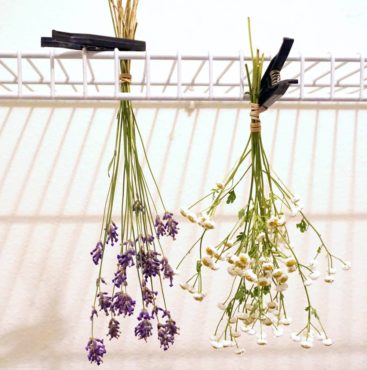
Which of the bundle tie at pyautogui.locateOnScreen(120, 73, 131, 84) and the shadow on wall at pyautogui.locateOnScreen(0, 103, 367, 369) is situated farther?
the shadow on wall at pyautogui.locateOnScreen(0, 103, 367, 369)

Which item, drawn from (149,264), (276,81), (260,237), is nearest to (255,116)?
(276,81)

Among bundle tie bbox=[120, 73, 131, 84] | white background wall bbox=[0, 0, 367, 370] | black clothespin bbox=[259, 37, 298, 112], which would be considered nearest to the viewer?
black clothespin bbox=[259, 37, 298, 112]

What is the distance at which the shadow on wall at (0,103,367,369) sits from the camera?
1072mm

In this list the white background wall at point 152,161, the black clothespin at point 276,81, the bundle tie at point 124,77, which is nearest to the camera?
the black clothespin at point 276,81

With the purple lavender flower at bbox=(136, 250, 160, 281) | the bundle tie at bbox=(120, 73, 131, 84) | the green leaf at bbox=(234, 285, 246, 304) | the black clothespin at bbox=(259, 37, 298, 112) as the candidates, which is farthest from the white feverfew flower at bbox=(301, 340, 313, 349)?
the bundle tie at bbox=(120, 73, 131, 84)

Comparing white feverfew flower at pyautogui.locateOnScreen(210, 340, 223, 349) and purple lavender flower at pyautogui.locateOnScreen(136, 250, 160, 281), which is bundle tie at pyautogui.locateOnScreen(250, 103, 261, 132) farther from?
white feverfew flower at pyautogui.locateOnScreen(210, 340, 223, 349)

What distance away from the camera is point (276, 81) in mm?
708

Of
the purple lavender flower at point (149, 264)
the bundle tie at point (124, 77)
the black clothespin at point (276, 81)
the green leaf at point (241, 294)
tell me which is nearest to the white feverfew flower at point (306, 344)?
the green leaf at point (241, 294)

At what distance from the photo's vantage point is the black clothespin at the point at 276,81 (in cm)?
68

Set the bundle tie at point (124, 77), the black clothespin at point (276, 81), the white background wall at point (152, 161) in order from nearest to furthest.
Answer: the black clothespin at point (276, 81), the bundle tie at point (124, 77), the white background wall at point (152, 161)

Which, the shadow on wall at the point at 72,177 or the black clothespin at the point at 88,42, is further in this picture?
the shadow on wall at the point at 72,177

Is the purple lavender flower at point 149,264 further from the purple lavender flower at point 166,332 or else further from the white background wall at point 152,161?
the white background wall at point 152,161

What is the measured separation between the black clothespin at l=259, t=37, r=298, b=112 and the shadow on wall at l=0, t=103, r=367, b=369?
1.18 feet

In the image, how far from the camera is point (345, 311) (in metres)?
1.15
